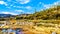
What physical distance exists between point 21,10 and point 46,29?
71 cm

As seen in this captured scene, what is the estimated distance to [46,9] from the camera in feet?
9.72

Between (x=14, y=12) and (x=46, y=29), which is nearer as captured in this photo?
(x=46, y=29)

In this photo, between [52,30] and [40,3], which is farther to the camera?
[40,3]

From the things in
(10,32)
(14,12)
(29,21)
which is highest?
(14,12)

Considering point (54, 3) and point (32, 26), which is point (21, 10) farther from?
point (54, 3)

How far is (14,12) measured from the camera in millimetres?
3043

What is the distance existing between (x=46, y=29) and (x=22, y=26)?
54 cm

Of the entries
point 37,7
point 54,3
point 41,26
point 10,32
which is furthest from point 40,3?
point 10,32

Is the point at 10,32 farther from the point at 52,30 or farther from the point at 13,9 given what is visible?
the point at 52,30

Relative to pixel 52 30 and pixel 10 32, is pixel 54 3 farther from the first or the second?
pixel 10 32

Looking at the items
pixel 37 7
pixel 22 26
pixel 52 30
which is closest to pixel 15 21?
pixel 22 26

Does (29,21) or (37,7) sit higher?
(37,7)

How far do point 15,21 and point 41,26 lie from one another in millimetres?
596

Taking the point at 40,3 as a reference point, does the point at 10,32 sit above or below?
below
